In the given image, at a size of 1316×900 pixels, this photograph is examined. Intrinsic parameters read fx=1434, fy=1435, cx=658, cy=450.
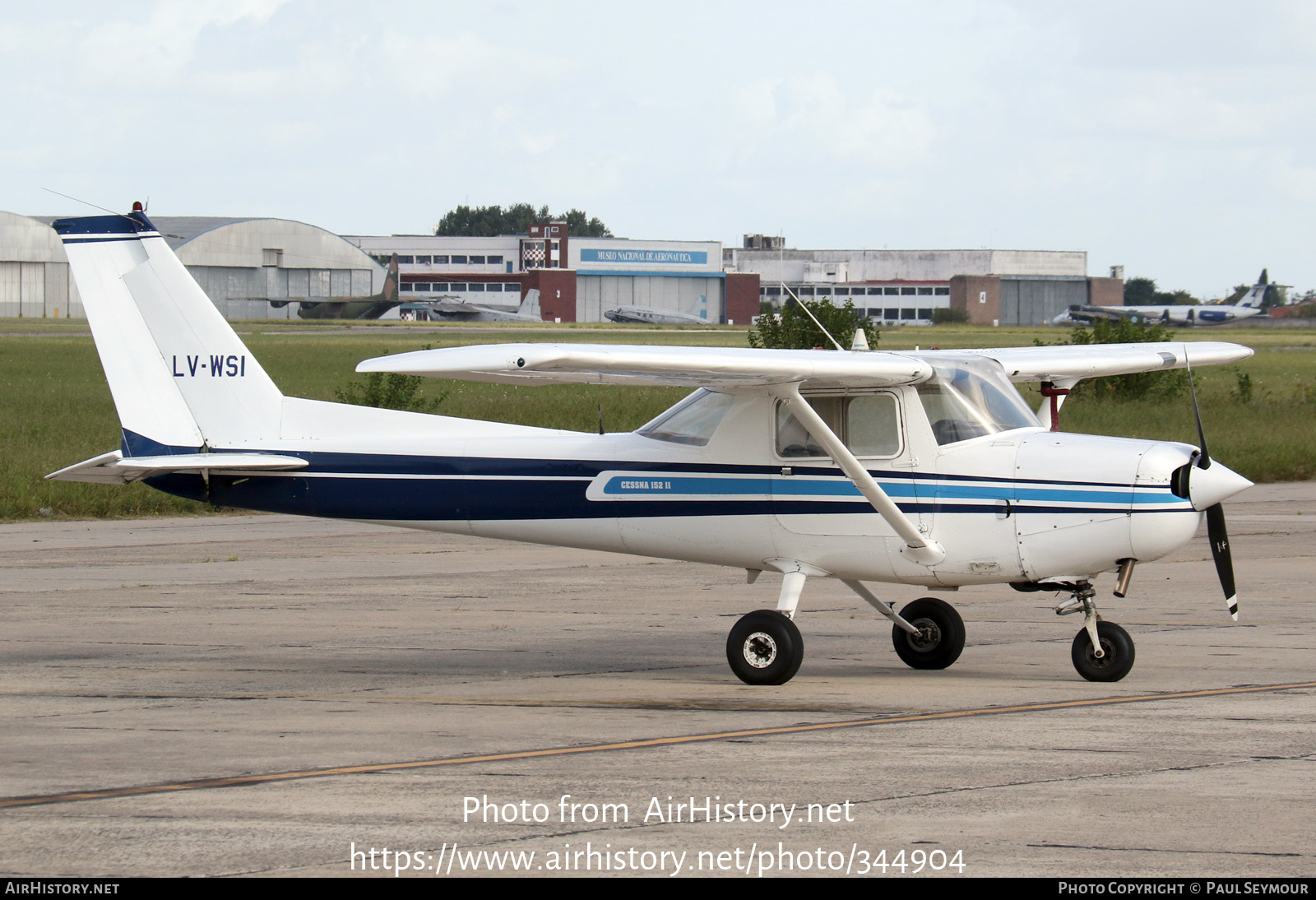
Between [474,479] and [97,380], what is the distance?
37.6 metres

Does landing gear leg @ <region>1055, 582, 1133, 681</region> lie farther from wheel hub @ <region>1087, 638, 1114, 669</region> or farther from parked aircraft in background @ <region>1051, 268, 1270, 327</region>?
parked aircraft in background @ <region>1051, 268, 1270, 327</region>

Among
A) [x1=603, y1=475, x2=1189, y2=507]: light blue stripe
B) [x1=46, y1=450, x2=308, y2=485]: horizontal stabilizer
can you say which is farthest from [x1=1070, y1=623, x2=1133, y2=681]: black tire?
[x1=46, y1=450, x2=308, y2=485]: horizontal stabilizer

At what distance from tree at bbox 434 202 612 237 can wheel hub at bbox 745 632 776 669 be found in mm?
180203

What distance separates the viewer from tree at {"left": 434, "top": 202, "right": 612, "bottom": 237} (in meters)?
190

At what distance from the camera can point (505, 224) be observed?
19000 centimetres

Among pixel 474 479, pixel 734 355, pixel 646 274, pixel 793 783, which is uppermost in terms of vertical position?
pixel 646 274

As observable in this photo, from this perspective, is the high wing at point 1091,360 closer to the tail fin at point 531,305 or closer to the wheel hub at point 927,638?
the wheel hub at point 927,638

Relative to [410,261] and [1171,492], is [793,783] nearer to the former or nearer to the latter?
[1171,492]

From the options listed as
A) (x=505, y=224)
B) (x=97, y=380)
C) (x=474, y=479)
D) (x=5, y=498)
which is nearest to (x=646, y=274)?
(x=505, y=224)

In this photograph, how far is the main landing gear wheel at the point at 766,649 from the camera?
943cm

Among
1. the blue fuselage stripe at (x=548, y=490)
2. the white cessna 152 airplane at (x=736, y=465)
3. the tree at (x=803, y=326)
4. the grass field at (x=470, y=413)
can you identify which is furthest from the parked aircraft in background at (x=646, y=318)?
the blue fuselage stripe at (x=548, y=490)

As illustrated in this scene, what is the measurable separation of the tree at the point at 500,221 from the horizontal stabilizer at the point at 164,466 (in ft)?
587

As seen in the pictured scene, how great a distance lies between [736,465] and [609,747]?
276 centimetres

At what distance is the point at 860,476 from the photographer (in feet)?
30.1
